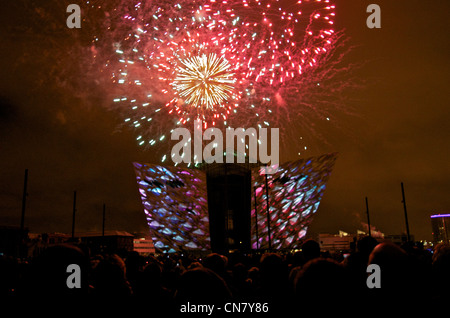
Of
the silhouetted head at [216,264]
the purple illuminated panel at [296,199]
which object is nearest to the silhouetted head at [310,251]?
the silhouetted head at [216,264]

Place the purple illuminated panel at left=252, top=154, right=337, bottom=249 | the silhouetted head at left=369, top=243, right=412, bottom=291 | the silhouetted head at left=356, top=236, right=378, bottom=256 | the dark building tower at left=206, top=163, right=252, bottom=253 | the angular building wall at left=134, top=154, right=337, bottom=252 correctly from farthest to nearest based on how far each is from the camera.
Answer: the dark building tower at left=206, top=163, right=252, bottom=253, the angular building wall at left=134, top=154, right=337, bottom=252, the purple illuminated panel at left=252, top=154, right=337, bottom=249, the silhouetted head at left=356, top=236, right=378, bottom=256, the silhouetted head at left=369, top=243, right=412, bottom=291

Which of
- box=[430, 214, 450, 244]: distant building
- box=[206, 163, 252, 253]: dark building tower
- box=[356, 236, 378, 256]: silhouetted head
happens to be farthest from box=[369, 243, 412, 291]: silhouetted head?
box=[430, 214, 450, 244]: distant building

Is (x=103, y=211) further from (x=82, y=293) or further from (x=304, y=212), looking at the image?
(x=82, y=293)

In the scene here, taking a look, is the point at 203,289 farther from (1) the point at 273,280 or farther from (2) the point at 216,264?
(2) the point at 216,264

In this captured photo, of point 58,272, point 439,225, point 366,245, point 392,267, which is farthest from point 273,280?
point 439,225

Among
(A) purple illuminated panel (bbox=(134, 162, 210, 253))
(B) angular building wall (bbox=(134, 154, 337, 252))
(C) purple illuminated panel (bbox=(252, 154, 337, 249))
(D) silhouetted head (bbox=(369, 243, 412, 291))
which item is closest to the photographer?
(D) silhouetted head (bbox=(369, 243, 412, 291))

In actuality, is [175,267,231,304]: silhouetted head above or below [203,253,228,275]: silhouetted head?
above

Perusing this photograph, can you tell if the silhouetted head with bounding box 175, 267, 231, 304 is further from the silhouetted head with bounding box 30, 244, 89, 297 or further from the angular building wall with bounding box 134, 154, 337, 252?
the angular building wall with bounding box 134, 154, 337, 252
